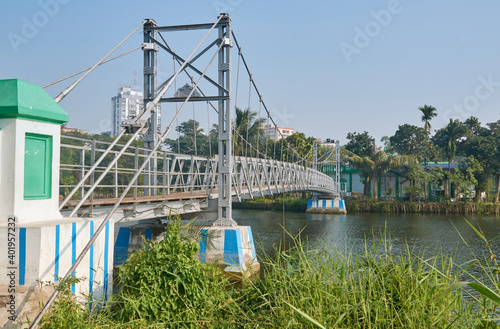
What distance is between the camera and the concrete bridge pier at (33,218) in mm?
4457

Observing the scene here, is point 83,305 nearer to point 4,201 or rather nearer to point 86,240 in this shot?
point 86,240

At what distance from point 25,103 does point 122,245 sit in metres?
9.67

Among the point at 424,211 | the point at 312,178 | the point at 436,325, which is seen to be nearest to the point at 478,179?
the point at 424,211

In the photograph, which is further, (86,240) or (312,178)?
(312,178)

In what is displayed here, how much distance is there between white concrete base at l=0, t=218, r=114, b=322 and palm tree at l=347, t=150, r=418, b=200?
136 feet

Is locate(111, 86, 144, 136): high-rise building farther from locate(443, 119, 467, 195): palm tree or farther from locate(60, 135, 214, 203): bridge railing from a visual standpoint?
locate(60, 135, 214, 203): bridge railing

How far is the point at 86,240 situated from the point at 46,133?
1.31 m

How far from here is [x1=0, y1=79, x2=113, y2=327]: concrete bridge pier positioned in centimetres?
446

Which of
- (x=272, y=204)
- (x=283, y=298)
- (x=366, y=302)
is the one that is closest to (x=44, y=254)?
(x=283, y=298)

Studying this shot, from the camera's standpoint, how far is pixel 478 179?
43.3 m

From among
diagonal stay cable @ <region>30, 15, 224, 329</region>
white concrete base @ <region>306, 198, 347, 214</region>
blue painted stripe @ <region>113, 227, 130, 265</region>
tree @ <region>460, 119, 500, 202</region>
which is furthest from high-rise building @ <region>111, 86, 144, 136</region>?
diagonal stay cable @ <region>30, 15, 224, 329</region>

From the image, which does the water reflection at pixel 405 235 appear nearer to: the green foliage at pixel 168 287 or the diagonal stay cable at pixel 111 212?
the diagonal stay cable at pixel 111 212

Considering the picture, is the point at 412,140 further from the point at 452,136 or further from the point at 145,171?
the point at 145,171

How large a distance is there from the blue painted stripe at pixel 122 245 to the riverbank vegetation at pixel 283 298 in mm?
8517
